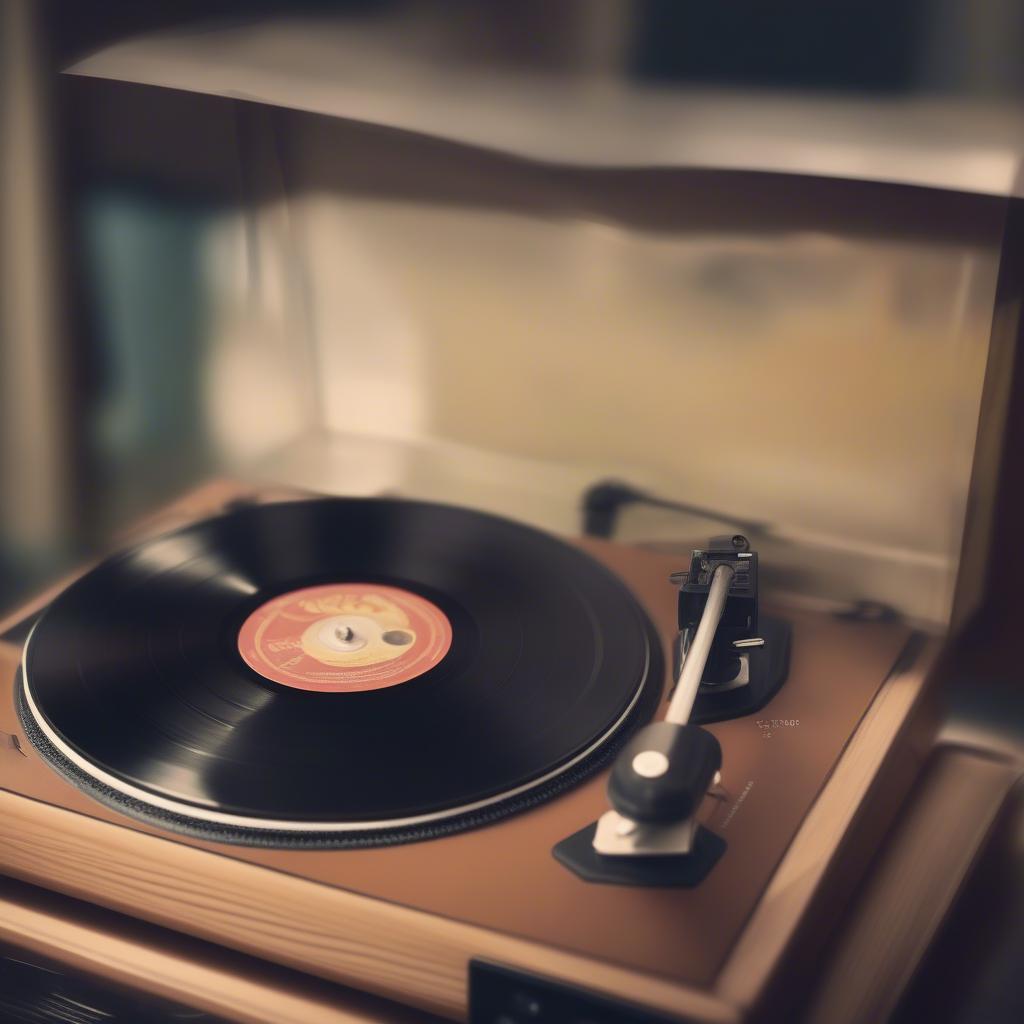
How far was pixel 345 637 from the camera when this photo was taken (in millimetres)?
925

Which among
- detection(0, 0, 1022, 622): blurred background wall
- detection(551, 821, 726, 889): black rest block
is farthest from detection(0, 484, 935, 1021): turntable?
detection(0, 0, 1022, 622): blurred background wall

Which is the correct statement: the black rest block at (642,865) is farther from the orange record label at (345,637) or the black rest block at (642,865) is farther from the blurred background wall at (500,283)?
the blurred background wall at (500,283)

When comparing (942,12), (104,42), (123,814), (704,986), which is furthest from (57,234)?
(704,986)

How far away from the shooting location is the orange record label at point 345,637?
2.89 feet

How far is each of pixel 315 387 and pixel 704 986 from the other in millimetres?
805

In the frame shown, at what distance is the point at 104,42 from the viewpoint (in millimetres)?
1088

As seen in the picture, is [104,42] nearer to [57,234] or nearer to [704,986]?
[57,234]

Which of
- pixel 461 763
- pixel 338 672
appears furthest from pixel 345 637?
pixel 461 763

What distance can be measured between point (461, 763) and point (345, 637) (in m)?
0.20

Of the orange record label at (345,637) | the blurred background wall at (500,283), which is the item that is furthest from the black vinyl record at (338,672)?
the blurred background wall at (500,283)

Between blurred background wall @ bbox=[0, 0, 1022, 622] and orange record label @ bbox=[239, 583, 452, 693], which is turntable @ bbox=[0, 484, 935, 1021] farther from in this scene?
blurred background wall @ bbox=[0, 0, 1022, 622]

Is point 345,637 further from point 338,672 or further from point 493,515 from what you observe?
point 493,515

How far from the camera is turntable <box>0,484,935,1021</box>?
0.67 m

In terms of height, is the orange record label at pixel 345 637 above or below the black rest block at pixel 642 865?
below
